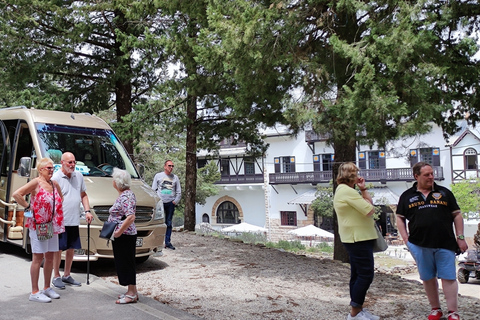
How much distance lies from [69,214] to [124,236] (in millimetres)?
1196

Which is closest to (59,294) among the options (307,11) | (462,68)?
(307,11)

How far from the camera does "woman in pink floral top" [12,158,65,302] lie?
6.55m

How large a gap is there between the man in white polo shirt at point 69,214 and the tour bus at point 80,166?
2.18ft

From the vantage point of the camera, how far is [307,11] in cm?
1021

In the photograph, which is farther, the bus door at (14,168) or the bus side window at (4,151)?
the bus side window at (4,151)

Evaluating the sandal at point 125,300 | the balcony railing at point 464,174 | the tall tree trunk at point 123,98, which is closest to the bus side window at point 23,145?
the sandal at point 125,300

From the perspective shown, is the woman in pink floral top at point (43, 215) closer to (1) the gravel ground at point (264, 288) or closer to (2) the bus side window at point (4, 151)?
(1) the gravel ground at point (264, 288)

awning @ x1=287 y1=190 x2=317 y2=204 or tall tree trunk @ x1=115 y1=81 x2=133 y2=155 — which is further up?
tall tree trunk @ x1=115 y1=81 x2=133 y2=155

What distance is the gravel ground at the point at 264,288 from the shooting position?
258 inches

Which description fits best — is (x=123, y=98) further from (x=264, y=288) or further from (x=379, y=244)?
(x=379, y=244)

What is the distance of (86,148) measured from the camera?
9820mm

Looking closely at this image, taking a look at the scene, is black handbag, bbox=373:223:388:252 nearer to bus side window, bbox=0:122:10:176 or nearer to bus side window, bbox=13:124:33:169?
bus side window, bbox=13:124:33:169

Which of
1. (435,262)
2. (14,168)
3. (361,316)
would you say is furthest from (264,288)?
(14,168)

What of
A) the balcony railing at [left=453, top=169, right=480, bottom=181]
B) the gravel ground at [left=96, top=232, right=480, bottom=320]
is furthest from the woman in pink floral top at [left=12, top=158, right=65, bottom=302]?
the balcony railing at [left=453, top=169, right=480, bottom=181]
